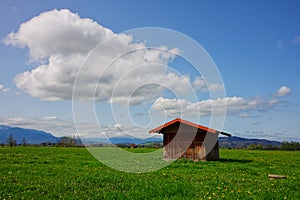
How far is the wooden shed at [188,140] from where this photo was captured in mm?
31766

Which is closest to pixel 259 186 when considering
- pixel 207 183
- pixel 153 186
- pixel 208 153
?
pixel 207 183

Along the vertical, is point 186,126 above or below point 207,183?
above

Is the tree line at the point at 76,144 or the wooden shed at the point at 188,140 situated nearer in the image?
the wooden shed at the point at 188,140

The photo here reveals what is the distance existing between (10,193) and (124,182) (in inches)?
197

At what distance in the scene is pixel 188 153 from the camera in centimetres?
3253

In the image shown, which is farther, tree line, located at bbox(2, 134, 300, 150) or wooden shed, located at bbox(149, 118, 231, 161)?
Answer: tree line, located at bbox(2, 134, 300, 150)

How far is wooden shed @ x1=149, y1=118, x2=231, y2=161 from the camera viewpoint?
31766mm

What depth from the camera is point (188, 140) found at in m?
32.6

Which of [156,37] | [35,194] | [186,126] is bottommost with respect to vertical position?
[35,194]

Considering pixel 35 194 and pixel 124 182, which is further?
pixel 124 182

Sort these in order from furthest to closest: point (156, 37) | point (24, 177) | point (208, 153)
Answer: point (208, 153)
point (156, 37)
point (24, 177)

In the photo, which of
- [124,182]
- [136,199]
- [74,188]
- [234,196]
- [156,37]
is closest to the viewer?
[136,199]

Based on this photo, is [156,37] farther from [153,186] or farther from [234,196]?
[234,196]

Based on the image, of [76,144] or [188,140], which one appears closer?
[188,140]
